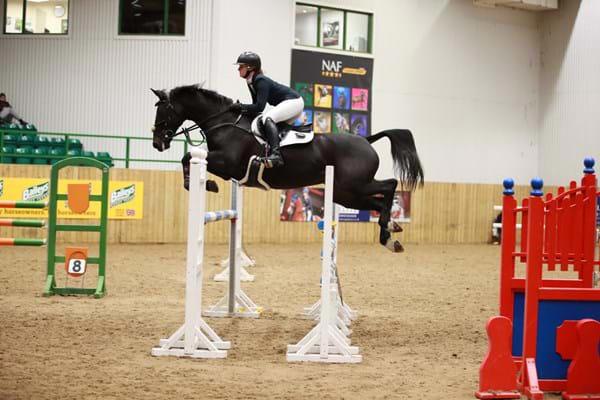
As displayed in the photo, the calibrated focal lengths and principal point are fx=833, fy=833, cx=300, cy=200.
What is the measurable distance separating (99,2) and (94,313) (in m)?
14.2

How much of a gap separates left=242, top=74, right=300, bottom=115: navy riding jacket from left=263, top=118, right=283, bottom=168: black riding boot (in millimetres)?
229

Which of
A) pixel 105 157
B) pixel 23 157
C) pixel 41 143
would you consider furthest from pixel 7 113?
pixel 105 157

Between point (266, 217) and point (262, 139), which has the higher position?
point (262, 139)

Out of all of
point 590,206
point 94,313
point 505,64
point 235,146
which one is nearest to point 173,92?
point 235,146

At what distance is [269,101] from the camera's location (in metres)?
8.62

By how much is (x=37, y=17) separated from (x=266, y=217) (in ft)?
26.5

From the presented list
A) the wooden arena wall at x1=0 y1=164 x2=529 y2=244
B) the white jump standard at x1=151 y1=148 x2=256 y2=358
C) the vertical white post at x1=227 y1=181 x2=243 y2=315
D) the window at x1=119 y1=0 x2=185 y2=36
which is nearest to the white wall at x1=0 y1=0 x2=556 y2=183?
the window at x1=119 y1=0 x2=185 y2=36

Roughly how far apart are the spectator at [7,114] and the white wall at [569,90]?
1484 cm

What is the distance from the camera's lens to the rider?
8258 mm

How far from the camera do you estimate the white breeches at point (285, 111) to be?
27.7 feet

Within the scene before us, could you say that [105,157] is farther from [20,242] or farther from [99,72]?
[20,242]

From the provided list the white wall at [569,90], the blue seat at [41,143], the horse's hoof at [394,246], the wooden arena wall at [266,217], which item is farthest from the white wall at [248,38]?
the horse's hoof at [394,246]

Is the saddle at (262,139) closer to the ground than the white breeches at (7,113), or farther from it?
closer to the ground

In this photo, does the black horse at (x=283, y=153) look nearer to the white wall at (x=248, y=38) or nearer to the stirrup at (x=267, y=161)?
the stirrup at (x=267, y=161)
